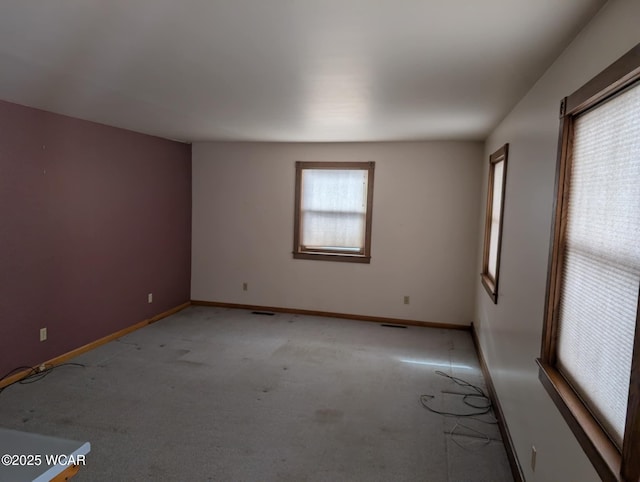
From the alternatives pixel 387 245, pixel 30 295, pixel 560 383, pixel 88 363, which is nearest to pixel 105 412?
pixel 88 363

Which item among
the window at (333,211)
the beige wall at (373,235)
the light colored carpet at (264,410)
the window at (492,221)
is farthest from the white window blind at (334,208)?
the window at (492,221)

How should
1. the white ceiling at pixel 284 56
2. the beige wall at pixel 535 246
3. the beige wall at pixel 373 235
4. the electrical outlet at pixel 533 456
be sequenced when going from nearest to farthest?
the beige wall at pixel 535 246
the white ceiling at pixel 284 56
the electrical outlet at pixel 533 456
the beige wall at pixel 373 235

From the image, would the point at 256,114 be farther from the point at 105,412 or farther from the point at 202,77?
the point at 105,412

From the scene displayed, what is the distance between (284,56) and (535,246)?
1.65 metres

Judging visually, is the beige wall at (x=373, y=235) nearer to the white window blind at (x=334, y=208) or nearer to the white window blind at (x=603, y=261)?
the white window blind at (x=334, y=208)

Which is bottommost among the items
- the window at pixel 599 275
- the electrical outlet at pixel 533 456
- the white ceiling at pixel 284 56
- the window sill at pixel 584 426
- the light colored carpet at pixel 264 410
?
the light colored carpet at pixel 264 410

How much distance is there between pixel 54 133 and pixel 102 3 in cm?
265

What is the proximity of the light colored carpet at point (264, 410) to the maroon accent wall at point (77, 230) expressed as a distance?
379mm

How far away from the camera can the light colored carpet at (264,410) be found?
2.53 metres

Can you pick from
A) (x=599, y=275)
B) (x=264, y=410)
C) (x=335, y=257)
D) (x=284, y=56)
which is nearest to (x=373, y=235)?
(x=335, y=257)

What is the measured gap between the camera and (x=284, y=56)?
2170mm

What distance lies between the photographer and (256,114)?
3.72m

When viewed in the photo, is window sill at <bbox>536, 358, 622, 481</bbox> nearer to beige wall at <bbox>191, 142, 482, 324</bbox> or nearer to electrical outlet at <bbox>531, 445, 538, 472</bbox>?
electrical outlet at <bbox>531, 445, 538, 472</bbox>

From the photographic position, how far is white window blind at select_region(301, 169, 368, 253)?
554cm
